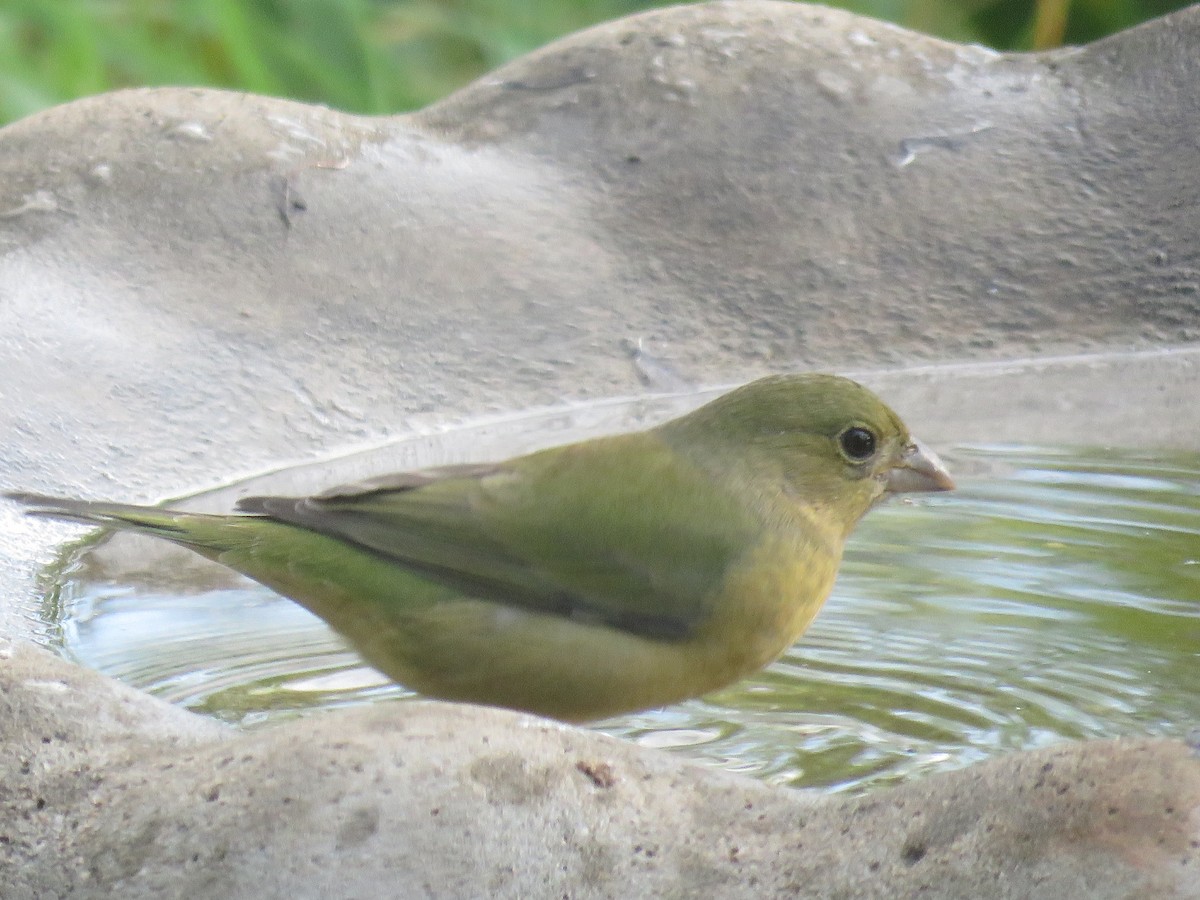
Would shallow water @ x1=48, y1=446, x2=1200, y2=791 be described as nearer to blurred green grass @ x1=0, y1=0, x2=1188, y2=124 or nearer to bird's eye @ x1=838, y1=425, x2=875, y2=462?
bird's eye @ x1=838, y1=425, x2=875, y2=462

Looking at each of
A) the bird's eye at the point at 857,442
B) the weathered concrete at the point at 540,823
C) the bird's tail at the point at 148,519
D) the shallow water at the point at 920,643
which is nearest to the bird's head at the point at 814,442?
the bird's eye at the point at 857,442

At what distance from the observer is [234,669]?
10.9ft

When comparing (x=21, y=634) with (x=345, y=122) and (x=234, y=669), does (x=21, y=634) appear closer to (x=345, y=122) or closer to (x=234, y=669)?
(x=234, y=669)

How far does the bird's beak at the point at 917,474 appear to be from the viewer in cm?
334

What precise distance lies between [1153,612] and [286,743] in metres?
1.91

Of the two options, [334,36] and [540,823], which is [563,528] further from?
[334,36]

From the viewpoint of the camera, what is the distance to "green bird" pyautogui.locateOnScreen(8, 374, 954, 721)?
2.98 m

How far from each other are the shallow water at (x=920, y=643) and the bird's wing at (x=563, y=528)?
254 millimetres

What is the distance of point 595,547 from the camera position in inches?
123

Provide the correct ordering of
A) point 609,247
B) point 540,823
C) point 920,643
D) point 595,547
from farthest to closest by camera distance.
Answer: point 609,247 → point 920,643 → point 595,547 → point 540,823

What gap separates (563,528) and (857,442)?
1.73 feet

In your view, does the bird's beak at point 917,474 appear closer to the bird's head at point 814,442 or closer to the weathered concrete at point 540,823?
the bird's head at point 814,442

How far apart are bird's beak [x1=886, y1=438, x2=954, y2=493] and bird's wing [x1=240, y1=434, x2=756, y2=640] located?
32 centimetres

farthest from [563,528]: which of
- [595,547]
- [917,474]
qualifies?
[917,474]
